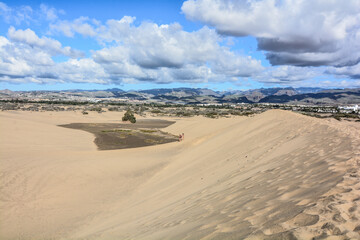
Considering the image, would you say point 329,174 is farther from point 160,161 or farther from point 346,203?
point 160,161

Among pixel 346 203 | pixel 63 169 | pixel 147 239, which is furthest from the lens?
pixel 63 169

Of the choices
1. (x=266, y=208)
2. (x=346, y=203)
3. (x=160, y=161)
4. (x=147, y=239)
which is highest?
(x=346, y=203)

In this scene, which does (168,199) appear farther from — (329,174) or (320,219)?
(320,219)

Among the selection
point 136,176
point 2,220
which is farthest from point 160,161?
point 2,220

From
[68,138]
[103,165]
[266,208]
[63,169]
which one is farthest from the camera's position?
[68,138]

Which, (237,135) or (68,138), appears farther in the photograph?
(68,138)

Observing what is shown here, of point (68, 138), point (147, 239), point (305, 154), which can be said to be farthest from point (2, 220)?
point (68, 138)

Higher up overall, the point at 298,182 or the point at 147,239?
the point at 298,182

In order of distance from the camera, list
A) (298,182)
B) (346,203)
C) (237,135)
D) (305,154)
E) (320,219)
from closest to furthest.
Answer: (320,219) < (346,203) < (298,182) < (305,154) < (237,135)

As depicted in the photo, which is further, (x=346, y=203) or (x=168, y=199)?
(x=168, y=199)
